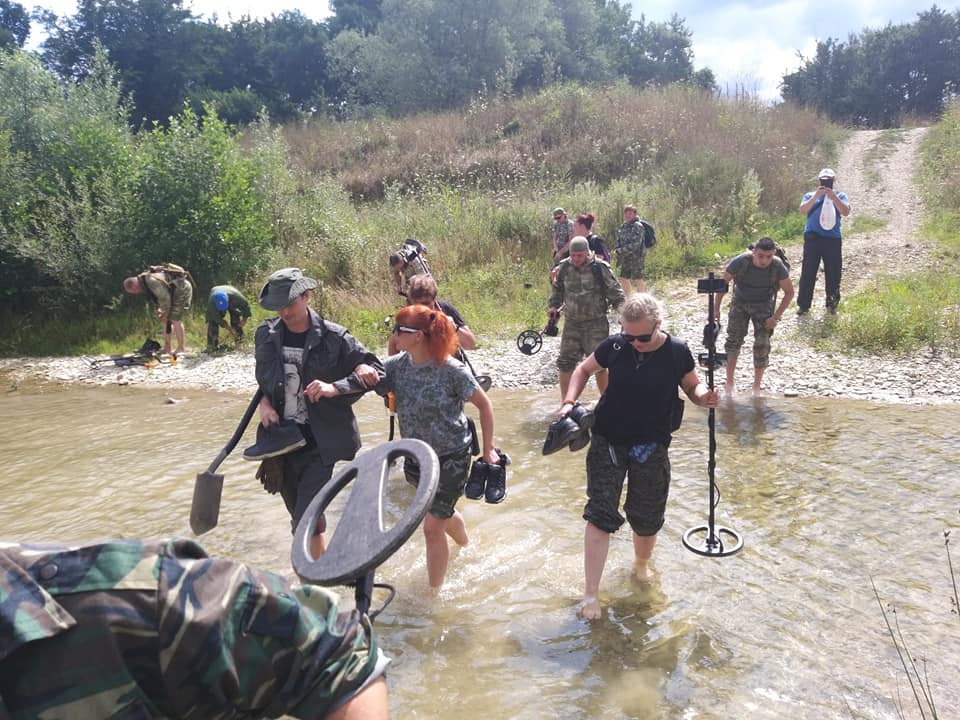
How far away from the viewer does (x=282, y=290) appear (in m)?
4.01

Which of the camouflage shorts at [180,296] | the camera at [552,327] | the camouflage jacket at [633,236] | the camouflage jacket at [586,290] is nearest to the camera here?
the camouflage jacket at [586,290]

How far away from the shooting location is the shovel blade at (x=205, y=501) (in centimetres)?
401

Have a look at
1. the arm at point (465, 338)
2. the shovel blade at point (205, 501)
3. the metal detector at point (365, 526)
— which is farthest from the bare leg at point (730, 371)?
the metal detector at point (365, 526)

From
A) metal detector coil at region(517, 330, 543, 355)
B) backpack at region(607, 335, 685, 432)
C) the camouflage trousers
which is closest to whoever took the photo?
backpack at region(607, 335, 685, 432)

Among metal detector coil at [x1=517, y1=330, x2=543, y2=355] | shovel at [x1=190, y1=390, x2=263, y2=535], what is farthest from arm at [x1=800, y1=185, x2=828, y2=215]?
shovel at [x1=190, y1=390, x2=263, y2=535]

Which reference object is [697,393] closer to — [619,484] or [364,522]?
[619,484]

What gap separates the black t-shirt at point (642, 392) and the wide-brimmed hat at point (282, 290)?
81.1 inches

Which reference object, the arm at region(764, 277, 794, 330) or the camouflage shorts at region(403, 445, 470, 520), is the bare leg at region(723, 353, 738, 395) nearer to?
the arm at region(764, 277, 794, 330)

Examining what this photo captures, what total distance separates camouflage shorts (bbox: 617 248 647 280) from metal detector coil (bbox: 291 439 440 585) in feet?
38.7

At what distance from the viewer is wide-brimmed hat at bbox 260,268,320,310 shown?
4.00 metres

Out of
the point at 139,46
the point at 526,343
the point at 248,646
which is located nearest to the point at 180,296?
the point at 526,343

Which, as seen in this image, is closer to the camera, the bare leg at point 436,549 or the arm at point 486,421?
the arm at point 486,421

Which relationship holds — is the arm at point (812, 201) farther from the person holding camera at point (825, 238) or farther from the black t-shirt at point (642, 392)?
the black t-shirt at point (642, 392)

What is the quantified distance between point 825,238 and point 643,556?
855cm
